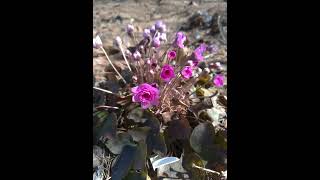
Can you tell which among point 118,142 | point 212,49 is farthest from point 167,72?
point 212,49

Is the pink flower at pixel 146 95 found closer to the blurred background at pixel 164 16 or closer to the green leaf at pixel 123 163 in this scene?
the green leaf at pixel 123 163

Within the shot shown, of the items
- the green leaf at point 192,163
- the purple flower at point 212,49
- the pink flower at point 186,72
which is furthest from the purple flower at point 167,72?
the purple flower at point 212,49

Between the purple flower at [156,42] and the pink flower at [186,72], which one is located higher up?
the purple flower at [156,42]

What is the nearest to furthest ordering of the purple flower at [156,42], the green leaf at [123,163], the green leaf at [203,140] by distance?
the green leaf at [123,163] < the green leaf at [203,140] < the purple flower at [156,42]

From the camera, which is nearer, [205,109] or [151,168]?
[151,168]

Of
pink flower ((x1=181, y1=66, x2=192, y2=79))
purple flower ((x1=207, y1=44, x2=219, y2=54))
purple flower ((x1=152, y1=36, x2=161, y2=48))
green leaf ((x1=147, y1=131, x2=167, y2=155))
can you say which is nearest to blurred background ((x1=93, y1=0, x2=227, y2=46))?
purple flower ((x1=207, y1=44, x2=219, y2=54))

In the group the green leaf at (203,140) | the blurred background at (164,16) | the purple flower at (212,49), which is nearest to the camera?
the green leaf at (203,140)

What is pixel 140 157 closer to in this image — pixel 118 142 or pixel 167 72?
pixel 118 142

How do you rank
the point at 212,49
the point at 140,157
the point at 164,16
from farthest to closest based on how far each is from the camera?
the point at 164,16, the point at 212,49, the point at 140,157

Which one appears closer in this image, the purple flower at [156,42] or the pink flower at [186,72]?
the pink flower at [186,72]
